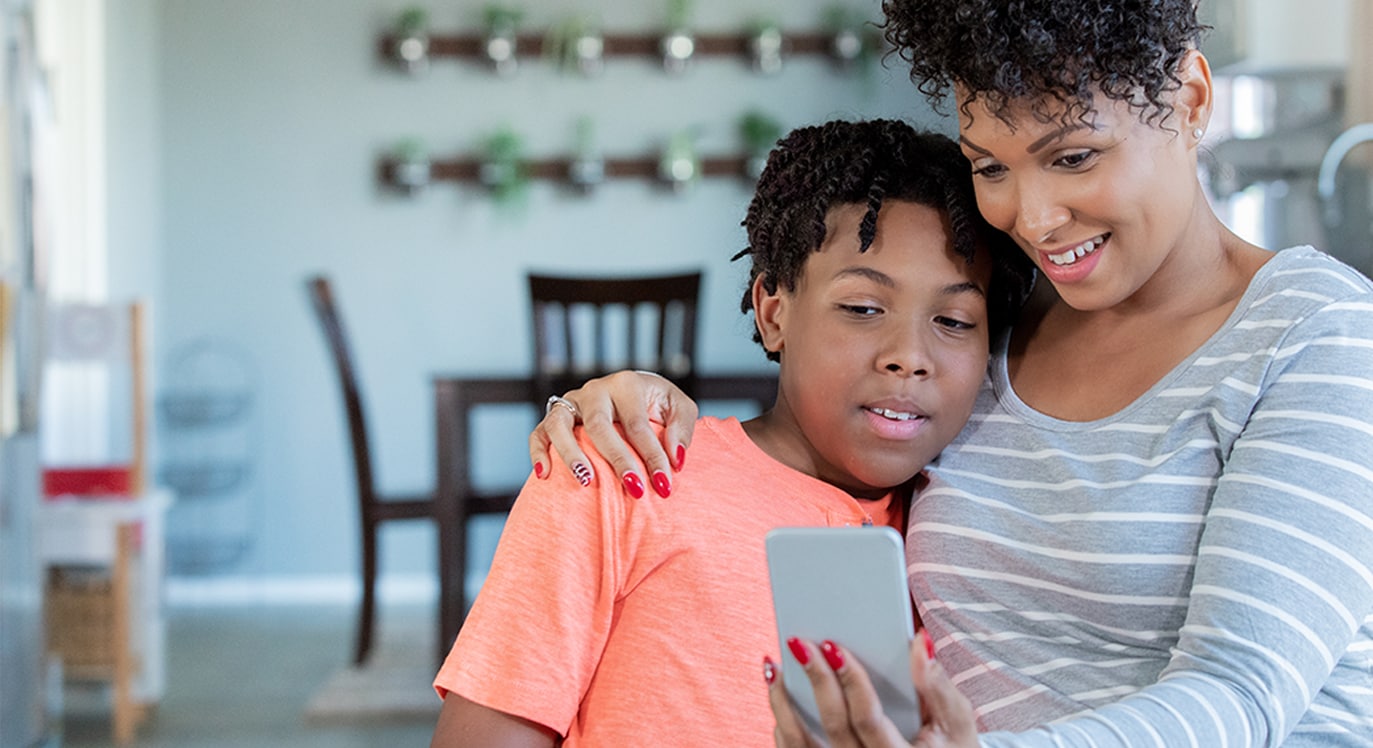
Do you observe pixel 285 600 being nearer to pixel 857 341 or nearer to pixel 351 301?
pixel 351 301

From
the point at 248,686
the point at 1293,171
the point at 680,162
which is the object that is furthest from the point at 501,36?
the point at 1293,171

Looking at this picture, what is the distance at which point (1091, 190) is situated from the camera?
2.90ft

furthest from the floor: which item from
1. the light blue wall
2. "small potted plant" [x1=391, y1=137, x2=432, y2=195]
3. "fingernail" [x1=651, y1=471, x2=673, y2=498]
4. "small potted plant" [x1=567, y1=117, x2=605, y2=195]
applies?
"fingernail" [x1=651, y1=471, x2=673, y2=498]

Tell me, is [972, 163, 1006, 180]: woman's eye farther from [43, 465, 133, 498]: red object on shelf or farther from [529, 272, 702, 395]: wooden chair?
[43, 465, 133, 498]: red object on shelf

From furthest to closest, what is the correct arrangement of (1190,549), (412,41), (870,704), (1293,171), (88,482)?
1. (412,41)
2. (88,482)
3. (1293,171)
4. (1190,549)
5. (870,704)

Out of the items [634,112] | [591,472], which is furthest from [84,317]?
[591,472]

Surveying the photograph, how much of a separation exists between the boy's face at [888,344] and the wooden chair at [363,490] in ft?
8.54

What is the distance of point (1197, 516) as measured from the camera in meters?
0.85

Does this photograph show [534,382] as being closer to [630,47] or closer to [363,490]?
[363,490]

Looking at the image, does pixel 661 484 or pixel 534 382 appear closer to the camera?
pixel 661 484

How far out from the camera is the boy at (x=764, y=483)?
89 cm

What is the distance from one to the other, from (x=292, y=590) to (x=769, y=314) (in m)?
4.00

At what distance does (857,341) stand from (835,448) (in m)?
0.09

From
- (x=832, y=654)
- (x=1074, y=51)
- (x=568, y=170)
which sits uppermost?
(x=568, y=170)
